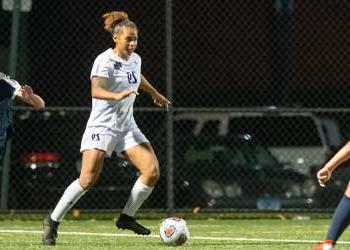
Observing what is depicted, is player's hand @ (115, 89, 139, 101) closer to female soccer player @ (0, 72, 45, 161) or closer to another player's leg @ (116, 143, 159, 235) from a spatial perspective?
female soccer player @ (0, 72, 45, 161)

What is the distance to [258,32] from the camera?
21.7m

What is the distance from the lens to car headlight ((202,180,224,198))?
17.5m

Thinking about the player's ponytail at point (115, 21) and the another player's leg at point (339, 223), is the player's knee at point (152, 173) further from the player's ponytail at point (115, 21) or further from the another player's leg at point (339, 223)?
the another player's leg at point (339, 223)

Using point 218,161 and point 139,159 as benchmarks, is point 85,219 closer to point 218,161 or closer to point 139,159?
point 218,161

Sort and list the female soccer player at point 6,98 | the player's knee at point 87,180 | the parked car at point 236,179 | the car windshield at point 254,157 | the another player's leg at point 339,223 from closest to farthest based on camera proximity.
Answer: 1. the another player's leg at point 339,223
2. the female soccer player at point 6,98
3. the player's knee at point 87,180
4. the parked car at point 236,179
5. the car windshield at point 254,157

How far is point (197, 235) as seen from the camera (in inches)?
517

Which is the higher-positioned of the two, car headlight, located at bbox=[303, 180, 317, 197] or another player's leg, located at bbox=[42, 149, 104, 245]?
another player's leg, located at bbox=[42, 149, 104, 245]

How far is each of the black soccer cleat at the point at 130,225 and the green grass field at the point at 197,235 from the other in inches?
4.1

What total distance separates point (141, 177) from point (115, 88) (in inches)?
33.7

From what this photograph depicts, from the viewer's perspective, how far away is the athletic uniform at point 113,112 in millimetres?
11719

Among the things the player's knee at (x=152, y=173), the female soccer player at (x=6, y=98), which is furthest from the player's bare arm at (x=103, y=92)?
the player's knee at (x=152, y=173)

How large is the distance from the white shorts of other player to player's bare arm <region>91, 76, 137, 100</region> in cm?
40

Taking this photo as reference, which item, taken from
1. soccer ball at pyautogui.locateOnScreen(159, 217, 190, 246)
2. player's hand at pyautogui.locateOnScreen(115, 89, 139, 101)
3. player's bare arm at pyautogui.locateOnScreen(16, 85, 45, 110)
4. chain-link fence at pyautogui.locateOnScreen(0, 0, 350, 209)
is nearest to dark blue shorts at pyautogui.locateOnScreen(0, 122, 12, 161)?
player's bare arm at pyautogui.locateOnScreen(16, 85, 45, 110)

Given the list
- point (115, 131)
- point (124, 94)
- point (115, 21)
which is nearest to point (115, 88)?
point (115, 131)
